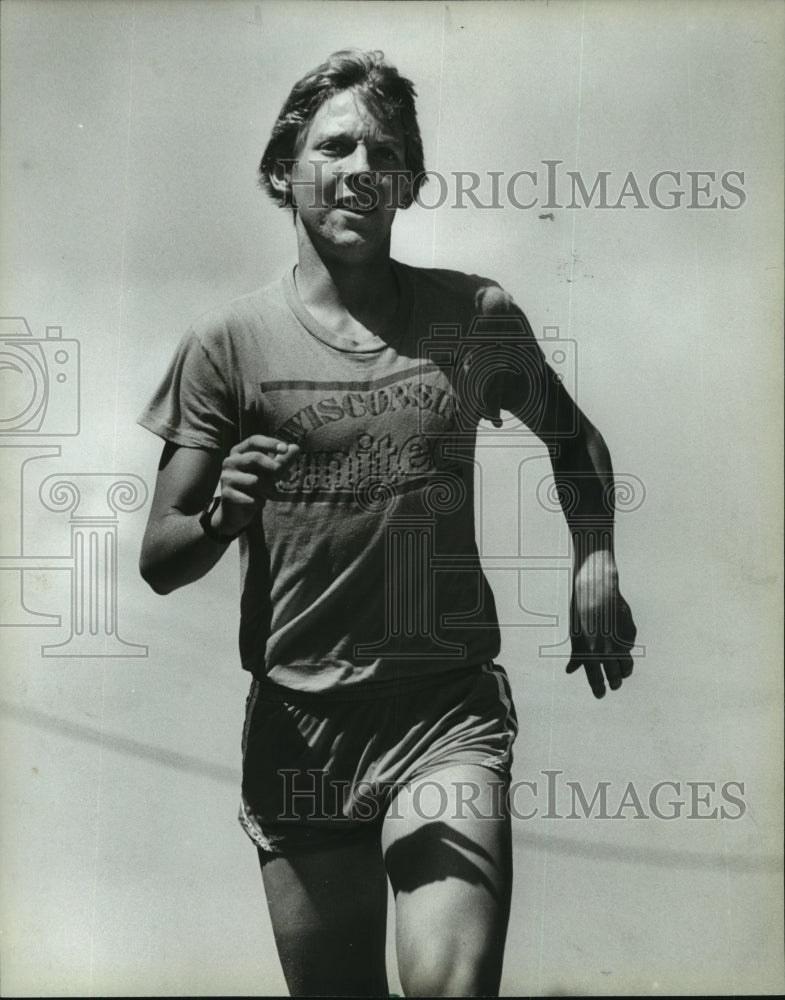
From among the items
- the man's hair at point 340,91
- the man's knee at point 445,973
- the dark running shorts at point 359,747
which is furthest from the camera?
the man's hair at point 340,91

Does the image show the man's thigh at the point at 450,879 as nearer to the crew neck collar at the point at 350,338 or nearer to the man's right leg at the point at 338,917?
the man's right leg at the point at 338,917

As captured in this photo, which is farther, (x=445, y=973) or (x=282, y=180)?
(x=282, y=180)

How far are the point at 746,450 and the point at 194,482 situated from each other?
58.2 inches

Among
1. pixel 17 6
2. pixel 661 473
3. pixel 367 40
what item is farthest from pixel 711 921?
pixel 17 6

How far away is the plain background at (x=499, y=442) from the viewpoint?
346 centimetres

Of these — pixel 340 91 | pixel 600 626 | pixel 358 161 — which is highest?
pixel 340 91

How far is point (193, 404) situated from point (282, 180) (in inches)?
25.0

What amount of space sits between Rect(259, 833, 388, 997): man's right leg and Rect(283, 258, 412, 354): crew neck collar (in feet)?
4.13

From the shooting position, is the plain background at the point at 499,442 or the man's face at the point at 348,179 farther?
the plain background at the point at 499,442

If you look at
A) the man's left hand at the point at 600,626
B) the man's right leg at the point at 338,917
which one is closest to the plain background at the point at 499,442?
the man's left hand at the point at 600,626

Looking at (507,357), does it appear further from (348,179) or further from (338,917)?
(338,917)

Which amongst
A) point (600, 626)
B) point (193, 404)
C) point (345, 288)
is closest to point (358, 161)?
point (345, 288)

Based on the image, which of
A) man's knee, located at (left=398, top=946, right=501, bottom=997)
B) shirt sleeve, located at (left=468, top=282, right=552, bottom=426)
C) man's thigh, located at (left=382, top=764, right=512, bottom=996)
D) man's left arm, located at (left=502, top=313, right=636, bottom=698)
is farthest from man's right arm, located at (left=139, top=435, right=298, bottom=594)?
man's knee, located at (left=398, top=946, right=501, bottom=997)

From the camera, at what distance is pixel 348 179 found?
3357 mm
